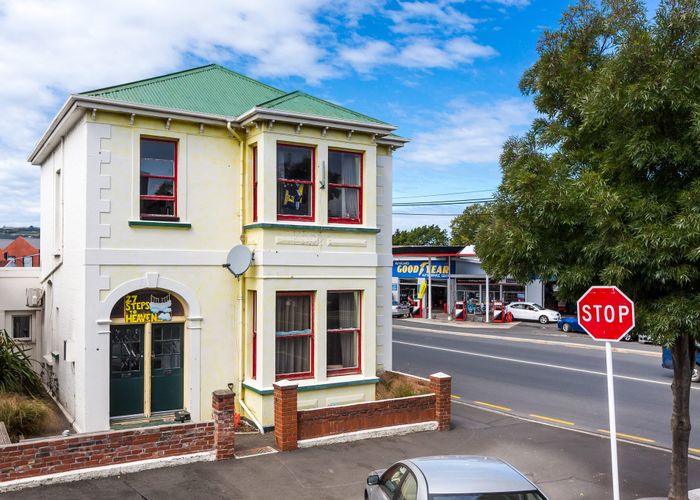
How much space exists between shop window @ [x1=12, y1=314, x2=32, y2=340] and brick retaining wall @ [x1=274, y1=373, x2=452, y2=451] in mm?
10946

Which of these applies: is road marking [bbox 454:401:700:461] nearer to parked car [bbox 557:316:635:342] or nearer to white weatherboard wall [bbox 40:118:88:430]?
white weatherboard wall [bbox 40:118:88:430]

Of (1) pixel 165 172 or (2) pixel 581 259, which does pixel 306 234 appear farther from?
(2) pixel 581 259

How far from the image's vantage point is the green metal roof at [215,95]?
43.7 ft

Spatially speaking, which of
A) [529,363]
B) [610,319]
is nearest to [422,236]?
[529,363]

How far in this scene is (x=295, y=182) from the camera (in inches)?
542

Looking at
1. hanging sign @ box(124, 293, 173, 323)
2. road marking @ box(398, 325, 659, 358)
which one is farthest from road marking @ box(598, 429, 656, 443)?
road marking @ box(398, 325, 659, 358)

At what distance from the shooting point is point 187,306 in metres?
13.4

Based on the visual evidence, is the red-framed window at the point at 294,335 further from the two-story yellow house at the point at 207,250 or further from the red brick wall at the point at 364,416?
the red brick wall at the point at 364,416

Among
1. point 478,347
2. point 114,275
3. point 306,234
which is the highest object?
point 306,234

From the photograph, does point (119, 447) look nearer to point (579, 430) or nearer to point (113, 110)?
point (113, 110)

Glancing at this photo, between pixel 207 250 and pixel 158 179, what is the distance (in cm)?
182

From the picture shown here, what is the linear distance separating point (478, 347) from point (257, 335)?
17.7 meters

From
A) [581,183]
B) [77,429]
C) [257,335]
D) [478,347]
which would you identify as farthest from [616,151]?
[478,347]

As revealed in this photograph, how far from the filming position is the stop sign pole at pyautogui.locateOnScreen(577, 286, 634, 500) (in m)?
7.33
